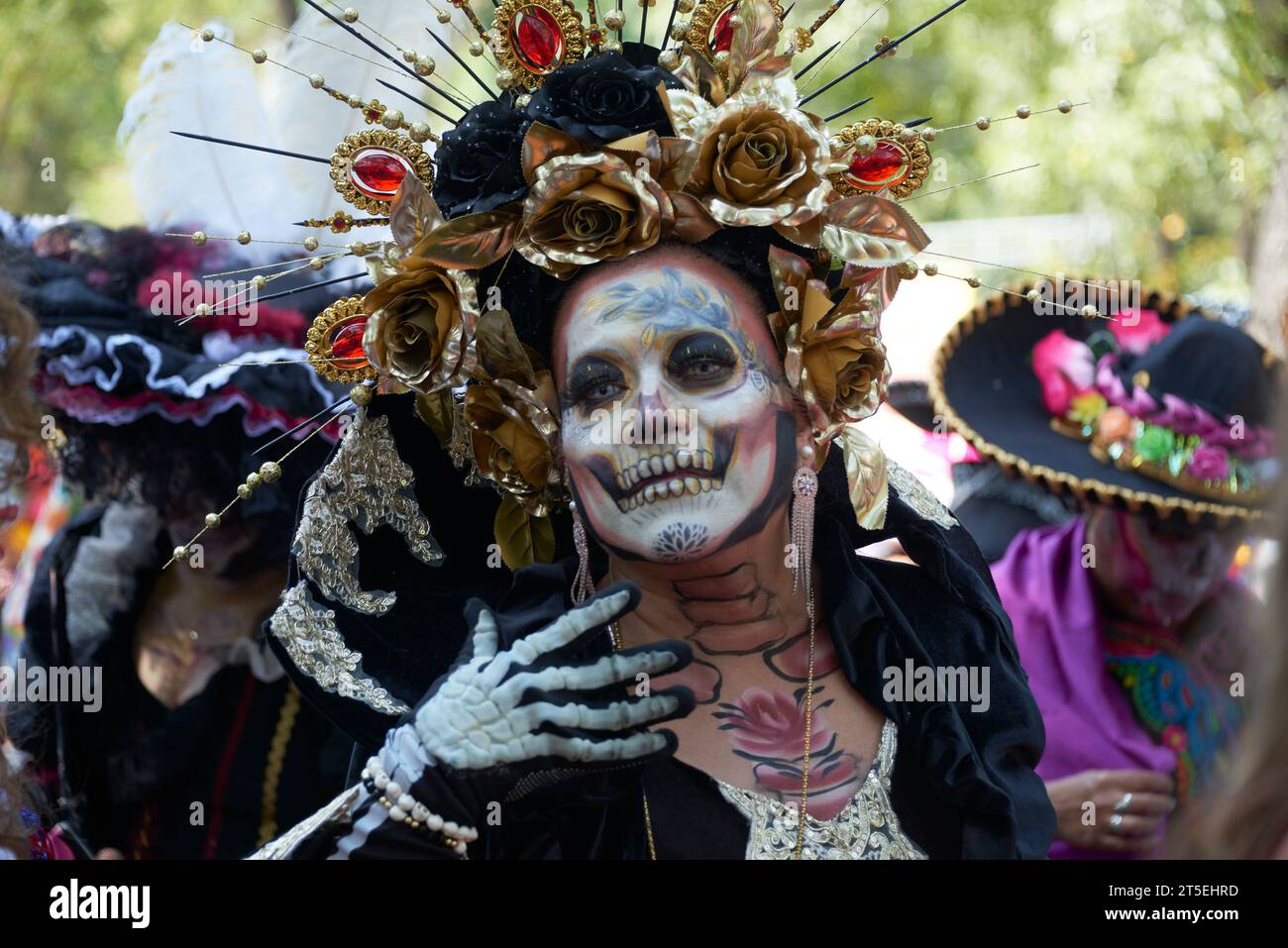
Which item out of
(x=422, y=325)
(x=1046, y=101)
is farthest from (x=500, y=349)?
(x=1046, y=101)

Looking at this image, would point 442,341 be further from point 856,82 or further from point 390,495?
point 856,82

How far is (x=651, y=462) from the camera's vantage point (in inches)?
86.8

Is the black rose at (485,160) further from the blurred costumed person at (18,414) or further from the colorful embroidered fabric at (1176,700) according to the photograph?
the colorful embroidered fabric at (1176,700)

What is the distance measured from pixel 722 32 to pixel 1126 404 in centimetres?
195

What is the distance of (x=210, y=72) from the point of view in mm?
3721

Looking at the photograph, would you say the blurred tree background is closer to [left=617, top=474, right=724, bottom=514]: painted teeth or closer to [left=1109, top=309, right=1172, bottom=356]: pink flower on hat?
[left=1109, top=309, right=1172, bottom=356]: pink flower on hat

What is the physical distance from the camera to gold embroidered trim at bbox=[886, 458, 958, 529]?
264cm

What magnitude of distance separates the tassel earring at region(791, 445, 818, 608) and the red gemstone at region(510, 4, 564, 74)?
2.41ft

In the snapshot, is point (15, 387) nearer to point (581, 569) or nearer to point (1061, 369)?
point (581, 569)

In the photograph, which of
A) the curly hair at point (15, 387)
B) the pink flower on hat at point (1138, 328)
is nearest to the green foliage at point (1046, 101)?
the pink flower on hat at point (1138, 328)

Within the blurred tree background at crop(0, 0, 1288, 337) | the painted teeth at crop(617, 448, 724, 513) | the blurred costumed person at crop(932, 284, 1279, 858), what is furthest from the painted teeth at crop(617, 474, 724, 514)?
the blurred tree background at crop(0, 0, 1288, 337)

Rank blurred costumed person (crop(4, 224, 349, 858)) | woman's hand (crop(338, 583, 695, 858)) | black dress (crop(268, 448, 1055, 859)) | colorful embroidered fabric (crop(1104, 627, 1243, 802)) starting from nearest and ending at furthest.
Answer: woman's hand (crop(338, 583, 695, 858)), black dress (crop(268, 448, 1055, 859)), blurred costumed person (crop(4, 224, 349, 858)), colorful embroidered fabric (crop(1104, 627, 1243, 802))
